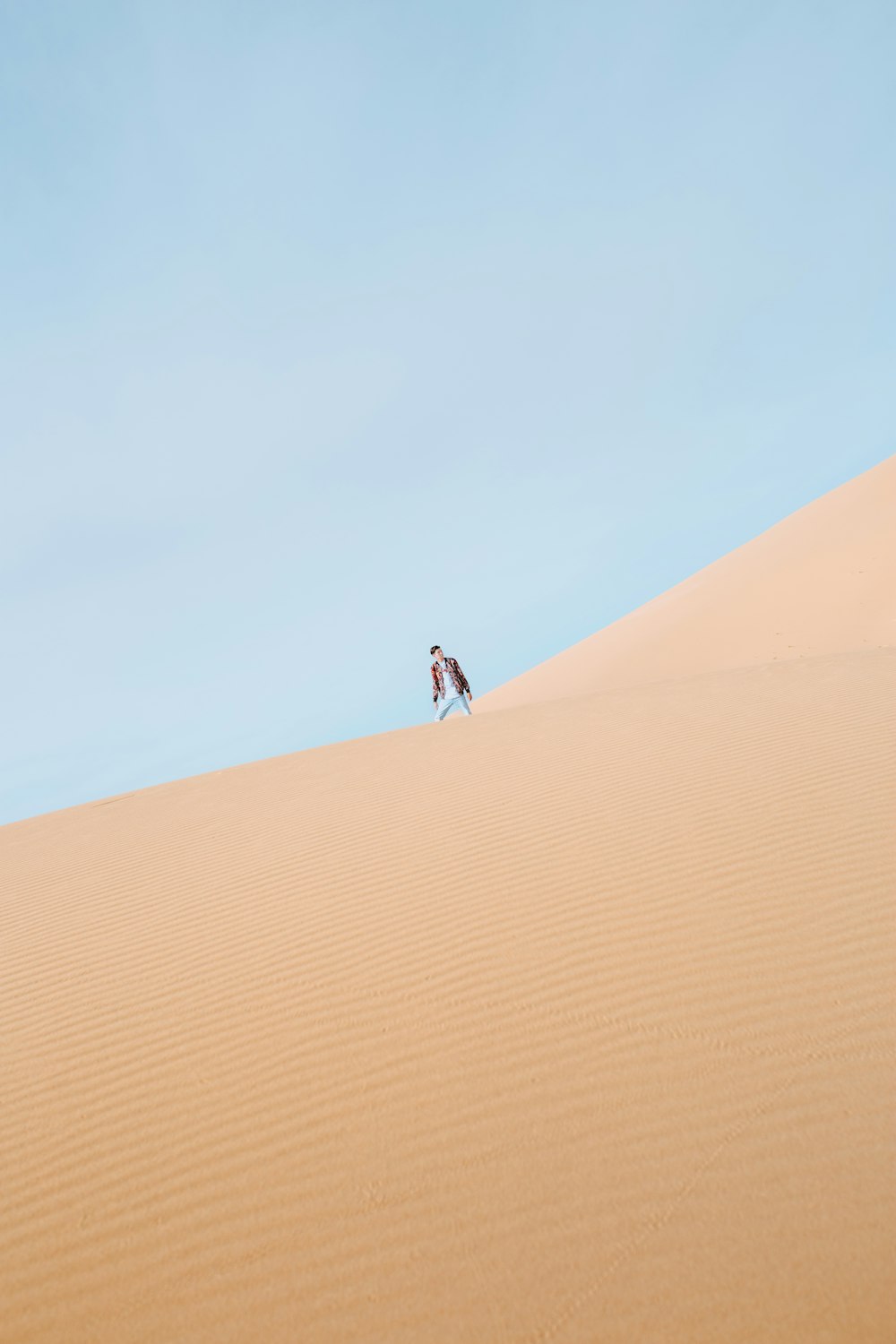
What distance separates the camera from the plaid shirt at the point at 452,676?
13078 millimetres

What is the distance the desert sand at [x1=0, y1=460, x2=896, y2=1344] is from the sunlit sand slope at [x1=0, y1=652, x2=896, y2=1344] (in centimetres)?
1

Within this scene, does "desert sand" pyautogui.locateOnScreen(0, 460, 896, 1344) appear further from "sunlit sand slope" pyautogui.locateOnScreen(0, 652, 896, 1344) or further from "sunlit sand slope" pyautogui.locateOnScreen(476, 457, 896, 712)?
"sunlit sand slope" pyautogui.locateOnScreen(476, 457, 896, 712)

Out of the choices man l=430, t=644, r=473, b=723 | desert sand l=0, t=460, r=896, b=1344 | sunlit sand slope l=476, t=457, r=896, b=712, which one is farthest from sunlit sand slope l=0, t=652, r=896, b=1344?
sunlit sand slope l=476, t=457, r=896, b=712

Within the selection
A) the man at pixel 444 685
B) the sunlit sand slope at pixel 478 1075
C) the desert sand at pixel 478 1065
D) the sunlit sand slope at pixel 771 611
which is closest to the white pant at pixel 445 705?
the man at pixel 444 685

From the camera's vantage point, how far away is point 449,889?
5707mm

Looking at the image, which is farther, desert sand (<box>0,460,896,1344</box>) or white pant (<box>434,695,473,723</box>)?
white pant (<box>434,695,473,723</box>)

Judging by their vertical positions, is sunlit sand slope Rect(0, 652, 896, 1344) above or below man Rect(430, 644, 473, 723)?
below

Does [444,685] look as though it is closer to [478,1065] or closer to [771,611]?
[478,1065]

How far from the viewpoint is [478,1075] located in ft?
12.9

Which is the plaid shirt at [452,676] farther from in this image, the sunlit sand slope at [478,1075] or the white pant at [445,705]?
the sunlit sand slope at [478,1075]

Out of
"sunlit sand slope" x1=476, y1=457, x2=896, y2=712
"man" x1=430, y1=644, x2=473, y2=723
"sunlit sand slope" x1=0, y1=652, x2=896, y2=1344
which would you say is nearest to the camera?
"sunlit sand slope" x1=0, y1=652, x2=896, y2=1344

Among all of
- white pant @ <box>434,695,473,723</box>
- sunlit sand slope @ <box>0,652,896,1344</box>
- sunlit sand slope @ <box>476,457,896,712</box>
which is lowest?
sunlit sand slope @ <box>0,652,896,1344</box>

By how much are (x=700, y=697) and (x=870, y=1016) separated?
6358 millimetres

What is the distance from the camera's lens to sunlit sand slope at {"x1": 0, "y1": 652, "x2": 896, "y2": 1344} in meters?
2.96
